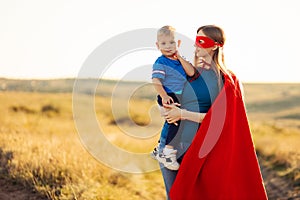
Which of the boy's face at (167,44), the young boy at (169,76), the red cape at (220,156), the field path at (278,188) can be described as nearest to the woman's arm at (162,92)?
the young boy at (169,76)

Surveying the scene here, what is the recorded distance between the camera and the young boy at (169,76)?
450 centimetres

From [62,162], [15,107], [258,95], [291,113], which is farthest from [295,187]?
[258,95]

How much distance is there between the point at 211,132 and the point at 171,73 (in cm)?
61

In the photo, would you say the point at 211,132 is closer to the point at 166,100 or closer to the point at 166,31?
the point at 166,100

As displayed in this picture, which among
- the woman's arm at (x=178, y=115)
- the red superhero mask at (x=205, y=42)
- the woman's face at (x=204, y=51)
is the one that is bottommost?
the woman's arm at (x=178, y=115)

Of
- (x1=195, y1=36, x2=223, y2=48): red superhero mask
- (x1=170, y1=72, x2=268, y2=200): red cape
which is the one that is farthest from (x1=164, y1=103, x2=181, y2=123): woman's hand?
(x1=195, y1=36, x2=223, y2=48): red superhero mask

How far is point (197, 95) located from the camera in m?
4.55

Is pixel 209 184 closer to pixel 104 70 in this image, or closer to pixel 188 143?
pixel 188 143

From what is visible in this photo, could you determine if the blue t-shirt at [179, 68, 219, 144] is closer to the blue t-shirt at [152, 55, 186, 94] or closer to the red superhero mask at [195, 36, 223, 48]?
the blue t-shirt at [152, 55, 186, 94]

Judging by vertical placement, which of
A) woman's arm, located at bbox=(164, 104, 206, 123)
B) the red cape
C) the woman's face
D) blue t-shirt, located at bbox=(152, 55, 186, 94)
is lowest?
the red cape

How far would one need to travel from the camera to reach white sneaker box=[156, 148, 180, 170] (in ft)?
15.1

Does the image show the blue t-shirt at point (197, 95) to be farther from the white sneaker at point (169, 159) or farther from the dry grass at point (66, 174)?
the dry grass at point (66, 174)

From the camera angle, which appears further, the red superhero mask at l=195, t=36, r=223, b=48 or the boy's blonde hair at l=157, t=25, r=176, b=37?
the red superhero mask at l=195, t=36, r=223, b=48

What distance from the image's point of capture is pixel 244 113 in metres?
4.70
